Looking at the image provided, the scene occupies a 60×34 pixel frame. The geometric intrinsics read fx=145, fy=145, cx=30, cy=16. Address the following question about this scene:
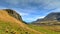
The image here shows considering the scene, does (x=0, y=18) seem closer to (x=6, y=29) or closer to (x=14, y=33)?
(x=6, y=29)

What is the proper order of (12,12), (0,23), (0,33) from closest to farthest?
1. (0,33)
2. (0,23)
3. (12,12)

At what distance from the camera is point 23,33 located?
76.0 ft

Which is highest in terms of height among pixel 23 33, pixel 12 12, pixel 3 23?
pixel 12 12

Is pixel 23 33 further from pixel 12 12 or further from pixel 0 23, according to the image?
pixel 12 12

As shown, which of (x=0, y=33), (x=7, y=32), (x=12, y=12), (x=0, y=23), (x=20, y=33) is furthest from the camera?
(x=12, y=12)

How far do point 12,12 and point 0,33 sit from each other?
60.2 feet

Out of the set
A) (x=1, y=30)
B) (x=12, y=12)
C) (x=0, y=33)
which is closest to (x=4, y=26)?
(x=1, y=30)

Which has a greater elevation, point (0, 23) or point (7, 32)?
point (0, 23)

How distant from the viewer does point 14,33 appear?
820 inches

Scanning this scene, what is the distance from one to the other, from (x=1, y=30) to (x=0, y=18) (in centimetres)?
615

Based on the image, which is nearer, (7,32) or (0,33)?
(0,33)

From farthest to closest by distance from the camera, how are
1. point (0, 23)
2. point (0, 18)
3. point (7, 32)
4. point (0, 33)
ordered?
point (0, 18) < point (0, 23) < point (7, 32) < point (0, 33)

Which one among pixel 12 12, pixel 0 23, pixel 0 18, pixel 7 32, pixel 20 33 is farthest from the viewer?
pixel 12 12

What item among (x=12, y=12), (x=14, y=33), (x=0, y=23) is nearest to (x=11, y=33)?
(x=14, y=33)
